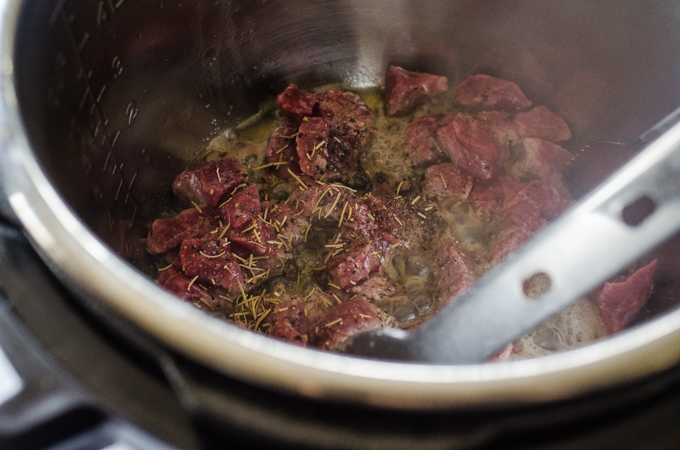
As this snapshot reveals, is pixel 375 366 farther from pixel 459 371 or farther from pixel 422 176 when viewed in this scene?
pixel 422 176

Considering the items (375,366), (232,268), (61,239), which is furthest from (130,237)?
(375,366)

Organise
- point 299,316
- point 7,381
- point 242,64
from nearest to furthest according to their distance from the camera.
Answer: point 7,381 < point 299,316 < point 242,64

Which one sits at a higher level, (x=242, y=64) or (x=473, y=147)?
(x=242, y=64)

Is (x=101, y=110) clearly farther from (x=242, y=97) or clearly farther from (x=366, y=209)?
(x=366, y=209)

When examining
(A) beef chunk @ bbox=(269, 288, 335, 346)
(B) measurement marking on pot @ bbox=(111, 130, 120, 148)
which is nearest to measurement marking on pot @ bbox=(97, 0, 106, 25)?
(B) measurement marking on pot @ bbox=(111, 130, 120, 148)

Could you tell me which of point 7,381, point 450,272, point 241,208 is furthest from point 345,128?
point 7,381

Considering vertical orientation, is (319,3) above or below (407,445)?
above

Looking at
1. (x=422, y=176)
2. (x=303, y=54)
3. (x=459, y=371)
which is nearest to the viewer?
(x=459, y=371)
